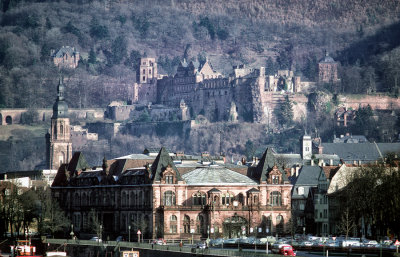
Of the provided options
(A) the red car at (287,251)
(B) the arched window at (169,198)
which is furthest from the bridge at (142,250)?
(B) the arched window at (169,198)

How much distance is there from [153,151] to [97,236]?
25778mm

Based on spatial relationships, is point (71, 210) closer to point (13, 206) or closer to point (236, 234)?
point (13, 206)

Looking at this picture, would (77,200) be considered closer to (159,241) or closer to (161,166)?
(161,166)

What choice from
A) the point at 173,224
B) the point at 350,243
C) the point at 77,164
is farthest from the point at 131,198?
the point at 350,243

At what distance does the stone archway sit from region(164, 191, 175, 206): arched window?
623 centimetres

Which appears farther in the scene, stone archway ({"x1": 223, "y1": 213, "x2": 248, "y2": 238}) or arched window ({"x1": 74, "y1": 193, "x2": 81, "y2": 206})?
arched window ({"x1": 74, "y1": 193, "x2": 81, "y2": 206})

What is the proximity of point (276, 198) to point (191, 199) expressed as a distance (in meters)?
10.3

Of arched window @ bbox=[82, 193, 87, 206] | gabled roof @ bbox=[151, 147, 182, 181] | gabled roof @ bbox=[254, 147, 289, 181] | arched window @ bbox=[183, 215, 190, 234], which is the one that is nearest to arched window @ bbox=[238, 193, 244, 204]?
gabled roof @ bbox=[254, 147, 289, 181]

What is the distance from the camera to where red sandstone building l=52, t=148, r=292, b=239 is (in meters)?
164

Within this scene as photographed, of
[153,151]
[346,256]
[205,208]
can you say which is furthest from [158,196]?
[346,256]

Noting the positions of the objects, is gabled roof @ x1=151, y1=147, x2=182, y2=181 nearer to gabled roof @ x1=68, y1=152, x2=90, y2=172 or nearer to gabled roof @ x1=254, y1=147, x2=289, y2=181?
gabled roof @ x1=254, y1=147, x2=289, y2=181

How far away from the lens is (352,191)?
15875cm

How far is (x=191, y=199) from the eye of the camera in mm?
165500

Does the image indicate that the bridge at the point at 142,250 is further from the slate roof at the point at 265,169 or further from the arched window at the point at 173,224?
the slate roof at the point at 265,169
